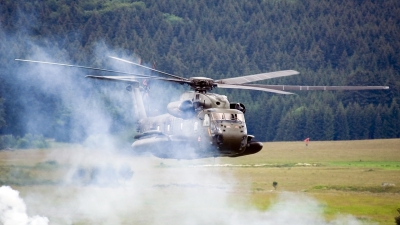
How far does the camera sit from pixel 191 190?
59250 mm

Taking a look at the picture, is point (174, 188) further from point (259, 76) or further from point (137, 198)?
point (259, 76)

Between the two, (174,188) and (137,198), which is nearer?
(137,198)

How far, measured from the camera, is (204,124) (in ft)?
120

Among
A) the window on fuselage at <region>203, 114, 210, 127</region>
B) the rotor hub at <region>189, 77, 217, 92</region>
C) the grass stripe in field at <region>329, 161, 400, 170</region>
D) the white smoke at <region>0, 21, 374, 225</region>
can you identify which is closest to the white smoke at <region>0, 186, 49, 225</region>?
the white smoke at <region>0, 21, 374, 225</region>

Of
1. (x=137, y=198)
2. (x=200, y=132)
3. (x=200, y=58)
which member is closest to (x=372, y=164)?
(x=137, y=198)

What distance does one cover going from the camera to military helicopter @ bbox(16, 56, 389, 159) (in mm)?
35781

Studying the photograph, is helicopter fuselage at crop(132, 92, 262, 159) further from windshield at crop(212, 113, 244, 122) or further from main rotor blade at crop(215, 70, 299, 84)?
main rotor blade at crop(215, 70, 299, 84)

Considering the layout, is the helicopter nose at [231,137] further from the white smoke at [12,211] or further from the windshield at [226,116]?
the white smoke at [12,211]

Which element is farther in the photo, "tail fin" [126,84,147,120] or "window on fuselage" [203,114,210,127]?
"tail fin" [126,84,147,120]

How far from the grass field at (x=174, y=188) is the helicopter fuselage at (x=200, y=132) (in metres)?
12.9

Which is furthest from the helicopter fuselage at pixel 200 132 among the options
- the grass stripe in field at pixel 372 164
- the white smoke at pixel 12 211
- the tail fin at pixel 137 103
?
the grass stripe in field at pixel 372 164

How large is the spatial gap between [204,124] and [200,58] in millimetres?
120544

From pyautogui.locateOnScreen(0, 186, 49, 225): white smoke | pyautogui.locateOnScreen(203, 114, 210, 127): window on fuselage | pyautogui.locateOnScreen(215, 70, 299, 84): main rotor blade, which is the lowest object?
pyautogui.locateOnScreen(0, 186, 49, 225): white smoke

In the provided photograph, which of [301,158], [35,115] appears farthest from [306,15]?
[35,115]
